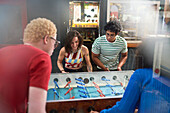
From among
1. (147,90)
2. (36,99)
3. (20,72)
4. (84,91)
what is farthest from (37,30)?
(84,91)

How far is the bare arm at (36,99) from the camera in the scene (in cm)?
97

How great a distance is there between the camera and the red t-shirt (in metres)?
0.97

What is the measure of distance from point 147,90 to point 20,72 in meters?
0.75

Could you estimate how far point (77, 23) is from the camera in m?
4.27

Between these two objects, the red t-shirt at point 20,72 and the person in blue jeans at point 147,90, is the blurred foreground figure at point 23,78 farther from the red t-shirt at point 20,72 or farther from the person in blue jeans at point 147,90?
the person in blue jeans at point 147,90

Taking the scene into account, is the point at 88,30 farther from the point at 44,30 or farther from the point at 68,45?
the point at 44,30

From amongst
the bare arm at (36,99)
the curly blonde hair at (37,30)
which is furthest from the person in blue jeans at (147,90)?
the curly blonde hair at (37,30)

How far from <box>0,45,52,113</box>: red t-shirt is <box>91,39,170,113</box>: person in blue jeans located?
53 centimetres

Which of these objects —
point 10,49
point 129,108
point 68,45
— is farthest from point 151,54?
point 68,45

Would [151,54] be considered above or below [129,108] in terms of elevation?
above

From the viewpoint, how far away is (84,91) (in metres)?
1.98

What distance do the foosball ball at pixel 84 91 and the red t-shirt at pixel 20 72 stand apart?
0.66m

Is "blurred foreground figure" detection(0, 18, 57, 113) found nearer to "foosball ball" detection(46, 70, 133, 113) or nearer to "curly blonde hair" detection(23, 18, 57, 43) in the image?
"curly blonde hair" detection(23, 18, 57, 43)

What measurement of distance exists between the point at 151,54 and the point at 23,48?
745 mm
